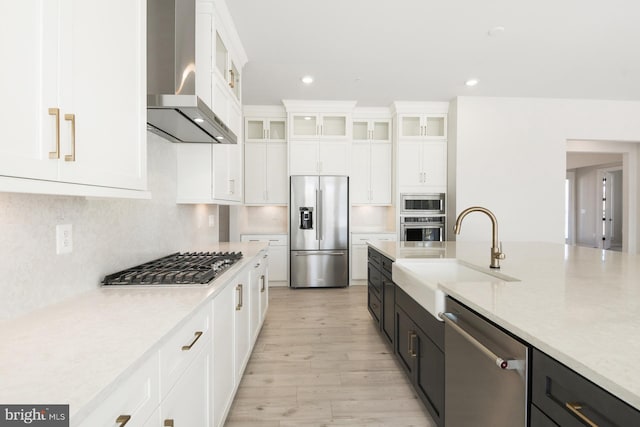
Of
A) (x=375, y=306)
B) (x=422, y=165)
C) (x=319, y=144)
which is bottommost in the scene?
(x=375, y=306)

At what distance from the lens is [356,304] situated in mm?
3916

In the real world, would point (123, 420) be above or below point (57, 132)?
below

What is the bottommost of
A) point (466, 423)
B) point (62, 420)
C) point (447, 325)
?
point (466, 423)

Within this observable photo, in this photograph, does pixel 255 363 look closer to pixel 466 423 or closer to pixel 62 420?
pixel 466 423

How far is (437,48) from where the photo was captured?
3201 millimetres

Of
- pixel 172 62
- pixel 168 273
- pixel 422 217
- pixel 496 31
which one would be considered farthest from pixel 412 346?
pixel 422 217

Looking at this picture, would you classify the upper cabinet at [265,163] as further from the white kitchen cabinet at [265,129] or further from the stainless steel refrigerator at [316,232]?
the stainless steel refrigerator at [316,232]

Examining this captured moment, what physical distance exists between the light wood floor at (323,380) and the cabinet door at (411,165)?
7.92 ft

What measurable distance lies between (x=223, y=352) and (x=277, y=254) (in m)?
3.23

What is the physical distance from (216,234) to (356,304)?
6.32 ft

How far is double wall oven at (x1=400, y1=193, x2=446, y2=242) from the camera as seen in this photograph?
16.0 ft

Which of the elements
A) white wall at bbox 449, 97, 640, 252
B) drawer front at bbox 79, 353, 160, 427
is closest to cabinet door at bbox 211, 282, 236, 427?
drawer front at bbox 79, 353, 160, 427

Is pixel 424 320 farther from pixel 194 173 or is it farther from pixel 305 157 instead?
pixel 305 157

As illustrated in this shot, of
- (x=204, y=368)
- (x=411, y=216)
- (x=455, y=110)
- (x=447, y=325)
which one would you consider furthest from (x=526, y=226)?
(x=204, y=368)
